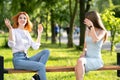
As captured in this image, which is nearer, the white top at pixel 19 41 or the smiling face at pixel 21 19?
the white top at pixel 19 41

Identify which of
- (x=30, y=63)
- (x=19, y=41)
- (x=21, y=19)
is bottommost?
(x=30, y=63)

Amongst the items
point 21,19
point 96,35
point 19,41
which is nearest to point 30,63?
point 19,41

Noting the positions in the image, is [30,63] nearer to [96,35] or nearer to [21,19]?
[21,19]

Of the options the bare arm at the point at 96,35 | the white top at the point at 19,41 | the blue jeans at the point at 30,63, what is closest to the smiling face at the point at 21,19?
the white top at the point at 19,41

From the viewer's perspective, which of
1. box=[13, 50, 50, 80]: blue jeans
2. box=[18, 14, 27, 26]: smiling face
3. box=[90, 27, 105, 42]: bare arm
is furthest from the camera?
box=[18, 14, 27, 26]: smiling face

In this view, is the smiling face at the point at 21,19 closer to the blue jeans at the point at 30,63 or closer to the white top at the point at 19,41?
the white top at the point at 19,41

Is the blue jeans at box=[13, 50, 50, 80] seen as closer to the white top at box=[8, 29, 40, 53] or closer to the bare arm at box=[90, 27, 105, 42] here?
the white top at box=[8, 29, 40, 53]

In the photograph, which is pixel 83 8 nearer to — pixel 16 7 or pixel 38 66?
pixel 16 7

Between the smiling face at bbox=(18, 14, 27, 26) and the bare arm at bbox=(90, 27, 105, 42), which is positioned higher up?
the smiling face at bbox=(18, 14, 27, 26)

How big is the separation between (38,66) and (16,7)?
584 inches

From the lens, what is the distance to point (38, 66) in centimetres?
857

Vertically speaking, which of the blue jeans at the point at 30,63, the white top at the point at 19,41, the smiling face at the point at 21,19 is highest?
the smiling face at the point at 21,19

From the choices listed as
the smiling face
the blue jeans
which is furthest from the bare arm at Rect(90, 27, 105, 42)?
the smiling face

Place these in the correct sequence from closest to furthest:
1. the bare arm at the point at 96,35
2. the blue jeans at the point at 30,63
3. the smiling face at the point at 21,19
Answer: the blue jeans at the point at 30,63 → the bare arm at the point at 96,35 → the smiling face at the point at 21,19
